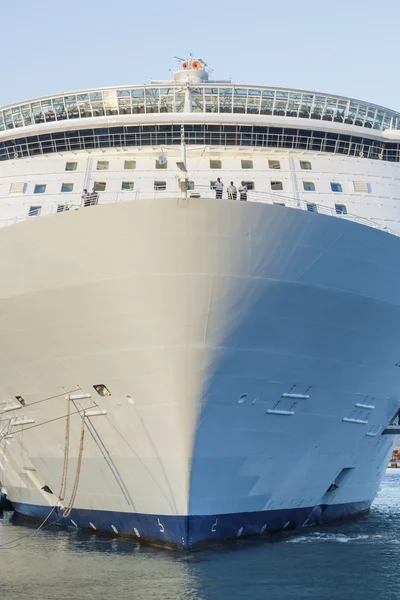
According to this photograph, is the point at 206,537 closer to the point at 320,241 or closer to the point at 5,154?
the point at 320,241

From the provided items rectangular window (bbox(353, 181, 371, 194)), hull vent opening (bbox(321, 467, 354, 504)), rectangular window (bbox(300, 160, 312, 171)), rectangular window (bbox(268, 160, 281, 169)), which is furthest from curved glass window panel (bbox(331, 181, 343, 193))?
hull vent opening (bbox(321, 467, 354, 504))

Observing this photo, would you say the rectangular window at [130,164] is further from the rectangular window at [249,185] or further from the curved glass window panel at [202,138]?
the rectangular window at [249,185]

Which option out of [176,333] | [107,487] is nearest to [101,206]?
[176,333]

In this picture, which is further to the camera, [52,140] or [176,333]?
[52,140]

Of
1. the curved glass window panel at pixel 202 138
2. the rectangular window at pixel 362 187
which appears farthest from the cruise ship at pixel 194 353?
the curved glass window panel at pixel 202 138

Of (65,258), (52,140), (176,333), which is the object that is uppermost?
(52,140)

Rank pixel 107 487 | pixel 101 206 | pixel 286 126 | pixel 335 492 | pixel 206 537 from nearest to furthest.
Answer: pixel 101 206 → pixel 206 537 → pixel 107 487 → pixel 335 492 → pixel 286 126
